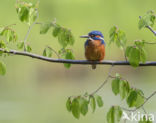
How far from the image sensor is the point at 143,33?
1007 cm

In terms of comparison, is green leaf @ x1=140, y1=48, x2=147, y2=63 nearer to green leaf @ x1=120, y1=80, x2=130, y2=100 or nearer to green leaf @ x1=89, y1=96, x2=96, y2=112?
green leaf @ x1=120, y1=80, x2=130, y2=100

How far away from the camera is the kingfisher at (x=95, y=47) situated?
3.54 m

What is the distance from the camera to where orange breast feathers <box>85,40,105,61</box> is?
3.52m

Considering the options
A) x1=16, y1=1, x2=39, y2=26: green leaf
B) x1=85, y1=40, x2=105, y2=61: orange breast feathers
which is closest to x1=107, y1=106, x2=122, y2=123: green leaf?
x1=16, y1=1, x2=39, y2=26: green leaf

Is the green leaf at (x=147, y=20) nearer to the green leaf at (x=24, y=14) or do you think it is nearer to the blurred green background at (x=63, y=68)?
the green leaf at (x=24, y=14)

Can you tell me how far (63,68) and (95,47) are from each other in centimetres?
610

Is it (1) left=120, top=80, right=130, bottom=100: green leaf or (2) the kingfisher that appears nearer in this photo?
(1) left=120, top=80, right=130, bottom=100: green leaf

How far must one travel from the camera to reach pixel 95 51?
3557mm

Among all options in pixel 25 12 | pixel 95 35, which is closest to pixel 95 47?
pixel 95 35

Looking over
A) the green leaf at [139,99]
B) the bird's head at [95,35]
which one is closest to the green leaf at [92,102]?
the green leaf at [139,99]

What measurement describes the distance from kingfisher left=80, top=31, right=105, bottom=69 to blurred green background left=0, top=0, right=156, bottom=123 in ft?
16.0

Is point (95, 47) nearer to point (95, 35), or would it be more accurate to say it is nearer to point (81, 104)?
point (95, 35)

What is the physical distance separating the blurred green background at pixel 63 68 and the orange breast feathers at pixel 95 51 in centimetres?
489

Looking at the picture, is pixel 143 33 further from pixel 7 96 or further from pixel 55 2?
pixel 7 96
